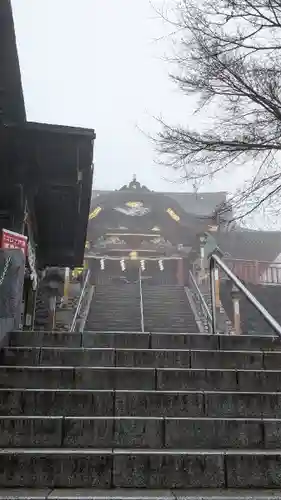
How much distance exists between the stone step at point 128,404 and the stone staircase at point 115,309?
14.5 m

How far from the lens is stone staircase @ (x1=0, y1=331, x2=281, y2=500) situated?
2.85 metres

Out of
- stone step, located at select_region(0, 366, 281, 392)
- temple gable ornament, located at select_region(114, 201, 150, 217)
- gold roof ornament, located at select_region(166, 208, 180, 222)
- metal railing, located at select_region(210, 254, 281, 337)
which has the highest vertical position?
temple gable ornament, located at select_region(114, 201, 150, 217)

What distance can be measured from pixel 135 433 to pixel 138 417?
0.13 metres

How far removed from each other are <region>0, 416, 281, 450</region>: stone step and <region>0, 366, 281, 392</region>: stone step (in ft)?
2.13

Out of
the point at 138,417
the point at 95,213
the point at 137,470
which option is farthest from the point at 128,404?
the point at 95,213

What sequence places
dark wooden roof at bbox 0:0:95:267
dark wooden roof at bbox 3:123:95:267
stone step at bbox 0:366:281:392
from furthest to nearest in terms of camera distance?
dark wooden roof at bbox 3:123:95:267 → dark wooden roof at bbox 0:0:95:267 → stone step at bbox 0:366:281:392

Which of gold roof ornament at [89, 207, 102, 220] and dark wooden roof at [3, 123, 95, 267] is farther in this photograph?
gold roof ornament at [89, 207, 102, 220]

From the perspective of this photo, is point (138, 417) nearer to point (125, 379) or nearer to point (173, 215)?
point (125, 379)

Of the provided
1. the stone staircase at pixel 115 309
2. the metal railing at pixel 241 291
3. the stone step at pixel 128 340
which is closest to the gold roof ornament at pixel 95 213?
the stone staircase at pixel 115 309

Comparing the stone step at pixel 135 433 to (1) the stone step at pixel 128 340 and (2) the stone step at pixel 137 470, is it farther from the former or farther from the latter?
(1) the stone step at pixel 128 340

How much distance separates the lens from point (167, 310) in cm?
2084

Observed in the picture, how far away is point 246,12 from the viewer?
7227mm

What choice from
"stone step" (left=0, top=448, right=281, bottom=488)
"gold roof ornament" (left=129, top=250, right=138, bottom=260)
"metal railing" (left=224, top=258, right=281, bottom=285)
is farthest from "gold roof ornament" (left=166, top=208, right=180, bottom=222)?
"stone step" (left=0, top=448, right=281, bottom=488)

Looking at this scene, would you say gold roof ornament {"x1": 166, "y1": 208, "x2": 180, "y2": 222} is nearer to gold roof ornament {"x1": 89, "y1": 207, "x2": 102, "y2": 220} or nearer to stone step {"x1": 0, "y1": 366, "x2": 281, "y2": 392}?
gold roof ornament {"x1": 89, "y1": 207, "x2": 102, "y2": 220}
